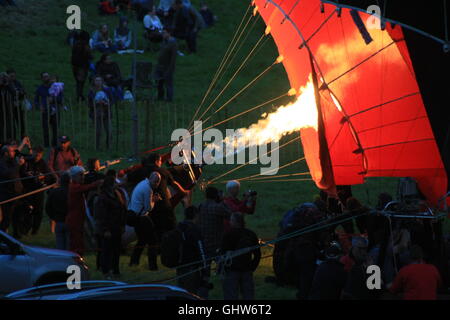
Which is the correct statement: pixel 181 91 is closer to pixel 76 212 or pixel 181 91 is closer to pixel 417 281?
pixel 76 212

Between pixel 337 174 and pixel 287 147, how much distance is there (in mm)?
6737

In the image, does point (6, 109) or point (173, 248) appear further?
point (6, 109)

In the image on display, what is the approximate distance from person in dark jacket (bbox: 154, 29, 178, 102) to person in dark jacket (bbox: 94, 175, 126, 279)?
11.7 m

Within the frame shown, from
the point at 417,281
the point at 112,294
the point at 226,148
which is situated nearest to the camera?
the point at 112,294

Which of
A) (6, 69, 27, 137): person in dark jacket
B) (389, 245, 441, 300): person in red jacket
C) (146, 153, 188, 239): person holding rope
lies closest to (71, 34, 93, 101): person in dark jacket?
(6, 69, 27, 137): person in dark jacket

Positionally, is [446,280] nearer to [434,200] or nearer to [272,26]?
[434,200]

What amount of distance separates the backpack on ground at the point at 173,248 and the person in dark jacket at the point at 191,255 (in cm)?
3

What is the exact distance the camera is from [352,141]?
586 inches

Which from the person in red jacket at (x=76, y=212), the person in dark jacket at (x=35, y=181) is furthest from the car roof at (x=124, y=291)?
the person in dark jacket at (x=35, y=181)

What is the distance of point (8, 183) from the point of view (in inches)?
604

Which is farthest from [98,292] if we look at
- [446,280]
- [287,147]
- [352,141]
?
[287,147]

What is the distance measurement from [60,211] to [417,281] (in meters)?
5.85

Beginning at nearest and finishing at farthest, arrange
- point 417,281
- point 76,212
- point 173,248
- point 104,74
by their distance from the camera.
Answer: point 417,281, point 173,248, point 76,212, point 104,74

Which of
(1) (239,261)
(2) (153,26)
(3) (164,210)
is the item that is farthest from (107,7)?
(1) (239,261)
